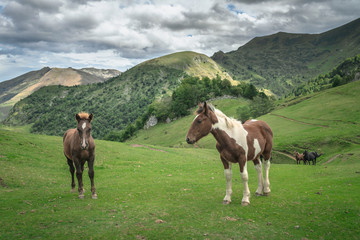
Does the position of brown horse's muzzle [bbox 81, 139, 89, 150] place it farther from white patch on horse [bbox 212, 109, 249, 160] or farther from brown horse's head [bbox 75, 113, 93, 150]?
white patch on horse [bbox 212, 109, 249, 160]

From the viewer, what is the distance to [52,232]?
8.32 m

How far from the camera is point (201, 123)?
37.2ft

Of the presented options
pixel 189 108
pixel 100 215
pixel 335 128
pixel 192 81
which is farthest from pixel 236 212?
pixel 192 81

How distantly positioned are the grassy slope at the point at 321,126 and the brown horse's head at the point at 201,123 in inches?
1311

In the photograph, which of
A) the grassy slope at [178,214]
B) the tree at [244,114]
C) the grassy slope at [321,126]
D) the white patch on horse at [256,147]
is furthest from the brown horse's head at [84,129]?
the tree at [244,114]

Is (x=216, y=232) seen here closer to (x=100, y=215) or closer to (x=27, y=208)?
(x=100, y=215)

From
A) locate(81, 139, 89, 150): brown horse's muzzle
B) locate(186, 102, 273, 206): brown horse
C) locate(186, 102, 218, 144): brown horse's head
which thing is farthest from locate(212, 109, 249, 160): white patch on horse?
locate(81, 139, 89, 150): brown horse's muzzle

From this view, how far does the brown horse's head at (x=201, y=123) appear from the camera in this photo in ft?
36.7

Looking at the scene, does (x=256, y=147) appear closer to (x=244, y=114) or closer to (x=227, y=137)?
(x=227, y=137)

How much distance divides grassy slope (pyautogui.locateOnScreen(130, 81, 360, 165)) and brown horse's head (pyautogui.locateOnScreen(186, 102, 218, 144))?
109 ft

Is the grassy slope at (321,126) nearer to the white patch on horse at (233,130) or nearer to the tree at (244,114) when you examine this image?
the tree at (244,114)

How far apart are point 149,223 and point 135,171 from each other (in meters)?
17.1

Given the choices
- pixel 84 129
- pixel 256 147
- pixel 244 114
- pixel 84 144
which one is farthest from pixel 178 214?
pixel 244 114

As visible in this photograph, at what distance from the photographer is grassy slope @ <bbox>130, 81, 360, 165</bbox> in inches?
1912
